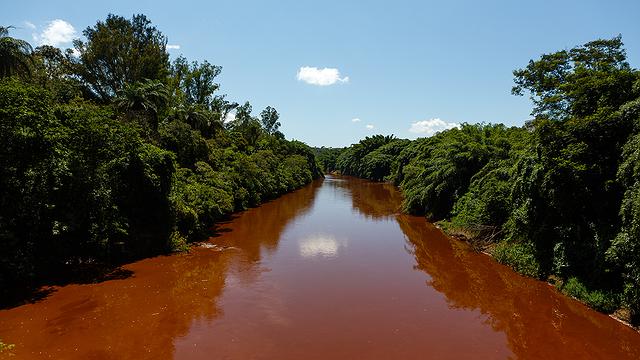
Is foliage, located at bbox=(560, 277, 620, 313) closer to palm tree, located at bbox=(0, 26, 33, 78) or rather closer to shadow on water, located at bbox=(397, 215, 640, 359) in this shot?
shadow on water, located at bbox=(397, 215, 640, 359)

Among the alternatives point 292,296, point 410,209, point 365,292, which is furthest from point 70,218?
point 410,209

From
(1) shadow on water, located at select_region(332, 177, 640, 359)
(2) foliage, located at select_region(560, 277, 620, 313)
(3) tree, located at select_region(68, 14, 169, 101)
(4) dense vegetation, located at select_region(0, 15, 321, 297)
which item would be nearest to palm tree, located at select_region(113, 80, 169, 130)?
(4) dense vegetation, located at select_region(0, 15, 321, 297)

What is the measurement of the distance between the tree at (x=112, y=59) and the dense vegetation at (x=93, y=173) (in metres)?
0.17

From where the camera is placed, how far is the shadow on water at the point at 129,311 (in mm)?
11648

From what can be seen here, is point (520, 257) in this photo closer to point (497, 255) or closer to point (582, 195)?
point (497, 255)

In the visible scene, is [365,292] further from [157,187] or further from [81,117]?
[81,117]

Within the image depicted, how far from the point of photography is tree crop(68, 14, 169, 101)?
42.2 metres

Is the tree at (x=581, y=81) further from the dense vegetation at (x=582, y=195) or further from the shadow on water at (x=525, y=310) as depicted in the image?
the shadow on water at (x=525, y=310)

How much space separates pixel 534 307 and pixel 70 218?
728 inches

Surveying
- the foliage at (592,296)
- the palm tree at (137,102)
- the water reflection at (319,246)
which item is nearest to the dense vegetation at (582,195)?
the foliage at (592,296)

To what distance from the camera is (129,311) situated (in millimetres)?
14391

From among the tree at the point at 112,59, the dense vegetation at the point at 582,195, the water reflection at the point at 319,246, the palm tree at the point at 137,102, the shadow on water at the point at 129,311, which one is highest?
the tree at the point at 112,59

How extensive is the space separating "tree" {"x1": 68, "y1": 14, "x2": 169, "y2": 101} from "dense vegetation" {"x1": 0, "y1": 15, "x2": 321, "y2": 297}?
167 mm

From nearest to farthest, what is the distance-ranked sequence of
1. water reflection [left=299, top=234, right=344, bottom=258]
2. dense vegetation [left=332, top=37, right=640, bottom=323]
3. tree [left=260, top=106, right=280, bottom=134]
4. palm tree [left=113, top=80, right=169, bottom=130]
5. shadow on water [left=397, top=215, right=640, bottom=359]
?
1. shadow on water [left=397, top=215, right=640, bottom=359]
2. dense vegetation [left=332, top=37, right=640, bottom=323]
3. water reflection [left=299, top=234, right=344, bottom=258]
4. palm tree [left=113, top=80, right=169, bottom=130]
5. tree [left=260, top=106, right=280, bottom=134]
